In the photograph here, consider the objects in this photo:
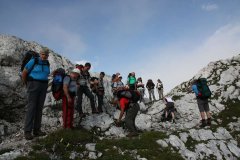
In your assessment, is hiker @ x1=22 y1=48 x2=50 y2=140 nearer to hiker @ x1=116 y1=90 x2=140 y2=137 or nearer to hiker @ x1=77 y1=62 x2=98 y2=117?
hiker @ x1=77 y1=62 x2=98 y2=117

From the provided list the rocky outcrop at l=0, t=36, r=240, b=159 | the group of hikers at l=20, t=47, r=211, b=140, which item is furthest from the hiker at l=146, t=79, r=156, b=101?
the group of hikers at l=20, t=47, r=211, b=140

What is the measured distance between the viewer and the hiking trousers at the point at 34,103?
11.7m

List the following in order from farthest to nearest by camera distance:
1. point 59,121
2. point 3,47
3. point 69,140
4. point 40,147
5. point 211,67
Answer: point 211,67, point 3,47, point 59,121, point 69,140, point 40,147

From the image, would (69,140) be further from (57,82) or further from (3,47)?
(3,47)

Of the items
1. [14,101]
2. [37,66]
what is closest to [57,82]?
[37,66]

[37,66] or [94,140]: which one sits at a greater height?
[37,66]

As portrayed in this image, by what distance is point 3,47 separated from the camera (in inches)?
733

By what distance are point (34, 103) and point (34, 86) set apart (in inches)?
30.3

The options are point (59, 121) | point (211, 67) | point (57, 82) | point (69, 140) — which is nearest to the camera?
point (69, 140)

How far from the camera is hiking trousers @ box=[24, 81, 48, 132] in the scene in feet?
38.3

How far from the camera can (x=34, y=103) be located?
11953 millimetres

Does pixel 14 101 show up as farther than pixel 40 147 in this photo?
Yes

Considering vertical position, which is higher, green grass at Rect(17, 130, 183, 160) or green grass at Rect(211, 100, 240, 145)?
green grass at Rect(211, 100, 240, 145)

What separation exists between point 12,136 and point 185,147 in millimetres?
9250
